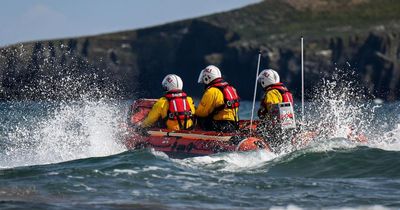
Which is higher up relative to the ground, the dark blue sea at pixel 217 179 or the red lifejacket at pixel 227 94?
the red lifejacket at pixel 227 94

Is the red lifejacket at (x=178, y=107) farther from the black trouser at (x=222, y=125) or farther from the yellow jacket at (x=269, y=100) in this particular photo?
the yellow jacket at (x=269, y=100)

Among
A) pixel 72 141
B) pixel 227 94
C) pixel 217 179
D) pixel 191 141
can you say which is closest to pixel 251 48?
pixel 72 141

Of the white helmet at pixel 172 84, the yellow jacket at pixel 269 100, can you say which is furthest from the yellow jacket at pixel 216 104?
the white helmet at pixel 172 84

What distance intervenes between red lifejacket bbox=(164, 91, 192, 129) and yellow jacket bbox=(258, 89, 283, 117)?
175cm

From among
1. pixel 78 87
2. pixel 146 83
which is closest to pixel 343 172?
pixel 78 87

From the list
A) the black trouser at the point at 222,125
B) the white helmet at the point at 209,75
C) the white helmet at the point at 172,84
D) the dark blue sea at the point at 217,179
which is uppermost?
the white helmet at the point at 209,75

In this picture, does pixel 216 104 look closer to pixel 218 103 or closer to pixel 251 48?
pixel 218 103

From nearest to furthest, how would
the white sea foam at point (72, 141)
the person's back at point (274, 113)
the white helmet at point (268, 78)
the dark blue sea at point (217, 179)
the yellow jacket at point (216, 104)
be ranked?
the dark blue sea at point (217, 179)
the person's back at point (274, 113)
the yellow jacket at point (216, 104)
the white helmet at point (268, 78)
the white sea foam at point (72, 141)

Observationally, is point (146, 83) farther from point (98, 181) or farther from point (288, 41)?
point (98, 181)

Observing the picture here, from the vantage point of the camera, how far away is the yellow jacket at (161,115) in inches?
904

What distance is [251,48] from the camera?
530 ft

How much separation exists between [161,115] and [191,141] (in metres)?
1.65

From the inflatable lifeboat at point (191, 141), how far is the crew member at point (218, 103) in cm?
40

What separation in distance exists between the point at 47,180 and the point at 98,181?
0.91m
